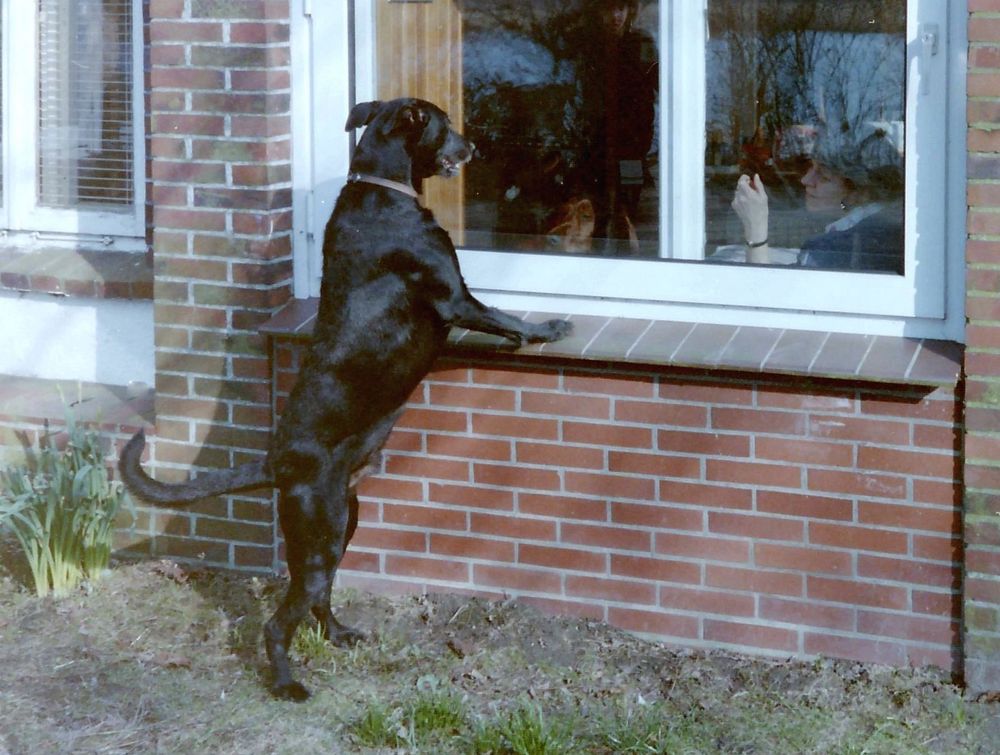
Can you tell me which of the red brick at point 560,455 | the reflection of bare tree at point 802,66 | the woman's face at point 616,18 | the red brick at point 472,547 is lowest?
the red brick at point 472,547

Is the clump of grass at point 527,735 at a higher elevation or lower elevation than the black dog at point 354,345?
lower

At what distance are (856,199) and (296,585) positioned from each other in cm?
206

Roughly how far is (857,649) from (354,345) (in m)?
1.77

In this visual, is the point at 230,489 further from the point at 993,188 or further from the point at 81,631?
the point at 993,188

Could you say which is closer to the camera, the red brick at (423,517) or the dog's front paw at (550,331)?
the dog's front paw at (550,331)

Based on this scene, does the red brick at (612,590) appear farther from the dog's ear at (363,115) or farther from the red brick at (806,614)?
the dog's ear at (363,115)

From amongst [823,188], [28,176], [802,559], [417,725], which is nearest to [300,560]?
[417,725]

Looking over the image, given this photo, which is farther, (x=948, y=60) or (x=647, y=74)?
(x=647, y=74)

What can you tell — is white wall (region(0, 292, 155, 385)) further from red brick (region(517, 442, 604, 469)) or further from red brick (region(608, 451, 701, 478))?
red brick (region(608, 451, 701, 478))

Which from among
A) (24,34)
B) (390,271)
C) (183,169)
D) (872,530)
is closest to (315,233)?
(183,169)

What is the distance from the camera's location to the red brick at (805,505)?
189 inches

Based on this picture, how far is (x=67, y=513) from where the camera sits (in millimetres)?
5414

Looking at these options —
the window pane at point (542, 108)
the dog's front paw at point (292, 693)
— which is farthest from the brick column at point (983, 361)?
the dog's front paw at point (292, 693)

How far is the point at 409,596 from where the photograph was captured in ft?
17.9
